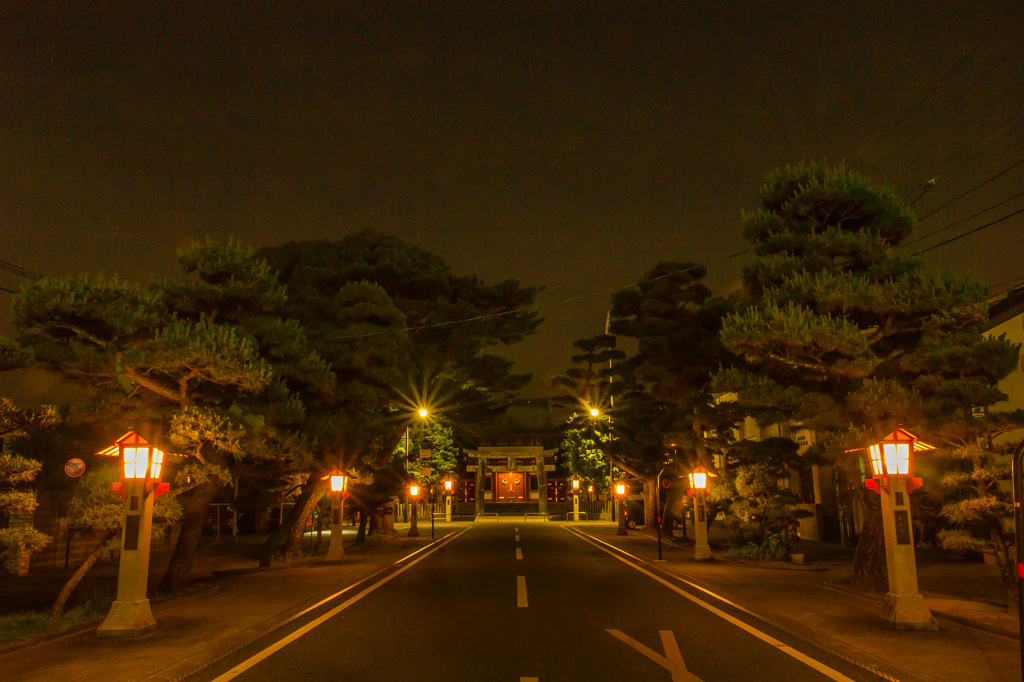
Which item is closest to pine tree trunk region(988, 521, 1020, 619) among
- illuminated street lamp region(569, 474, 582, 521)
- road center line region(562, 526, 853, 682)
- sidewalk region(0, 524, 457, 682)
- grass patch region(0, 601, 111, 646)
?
road center line region(562, 526, 853, 682)

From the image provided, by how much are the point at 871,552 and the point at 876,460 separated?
5.05m

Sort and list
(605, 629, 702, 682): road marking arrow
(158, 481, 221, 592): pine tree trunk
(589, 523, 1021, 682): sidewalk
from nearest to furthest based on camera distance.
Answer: (605, 629, 702, 682): road marking arrow, (589, 523, 1021, 682): sidewalk, (158, 481, 221, 592): pine tree trunk

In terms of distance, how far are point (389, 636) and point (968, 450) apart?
983 centimetres

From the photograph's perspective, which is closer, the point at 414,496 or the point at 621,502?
the point at 414,496

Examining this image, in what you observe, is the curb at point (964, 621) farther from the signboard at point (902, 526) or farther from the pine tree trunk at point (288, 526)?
the pine tree trunk at point (288, 526)

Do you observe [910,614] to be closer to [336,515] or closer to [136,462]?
[136,462]

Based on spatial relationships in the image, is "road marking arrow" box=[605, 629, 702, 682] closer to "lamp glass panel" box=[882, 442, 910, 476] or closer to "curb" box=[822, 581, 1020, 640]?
"lamp glass panel" box=[882, 442, 910, 476]

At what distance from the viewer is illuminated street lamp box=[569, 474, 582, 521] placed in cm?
5000

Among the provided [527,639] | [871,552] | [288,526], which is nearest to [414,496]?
[288,526]

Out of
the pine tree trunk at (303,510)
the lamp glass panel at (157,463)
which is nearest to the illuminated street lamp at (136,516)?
the lamp glass panel at (157,463)

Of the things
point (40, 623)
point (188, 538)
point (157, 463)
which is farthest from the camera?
point (188, 538)

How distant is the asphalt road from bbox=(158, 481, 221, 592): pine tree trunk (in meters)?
4.10

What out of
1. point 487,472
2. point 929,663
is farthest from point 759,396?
point 487,472

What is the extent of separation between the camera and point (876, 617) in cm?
1039
